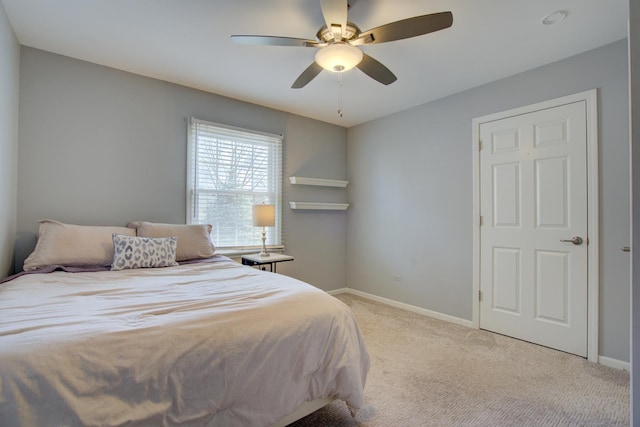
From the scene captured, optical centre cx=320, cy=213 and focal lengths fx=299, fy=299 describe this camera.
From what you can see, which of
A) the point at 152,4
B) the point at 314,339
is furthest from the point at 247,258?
the point at 152,4

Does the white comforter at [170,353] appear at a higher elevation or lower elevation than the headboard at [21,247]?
lower

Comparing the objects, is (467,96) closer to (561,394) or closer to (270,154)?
(270,154)

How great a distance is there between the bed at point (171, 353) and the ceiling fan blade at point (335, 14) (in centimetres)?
156

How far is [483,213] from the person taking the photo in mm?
3107

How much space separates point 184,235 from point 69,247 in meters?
0.80

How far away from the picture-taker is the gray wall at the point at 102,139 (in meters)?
2.48

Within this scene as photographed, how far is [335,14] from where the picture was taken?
170 centimetres

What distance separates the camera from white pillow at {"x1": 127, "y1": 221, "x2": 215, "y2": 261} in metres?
2.60

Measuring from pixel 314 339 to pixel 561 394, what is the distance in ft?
5.83

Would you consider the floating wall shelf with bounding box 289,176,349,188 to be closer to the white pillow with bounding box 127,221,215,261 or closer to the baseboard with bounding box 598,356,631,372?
the white pillow with bounding box 127,221,215,261

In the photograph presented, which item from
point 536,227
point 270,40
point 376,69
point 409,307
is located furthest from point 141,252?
point 536,227

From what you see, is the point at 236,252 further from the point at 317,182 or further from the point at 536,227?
the point at 536,227

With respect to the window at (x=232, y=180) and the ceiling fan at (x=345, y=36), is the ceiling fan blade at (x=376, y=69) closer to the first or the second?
the ceiling fan at (x=345, y=36)

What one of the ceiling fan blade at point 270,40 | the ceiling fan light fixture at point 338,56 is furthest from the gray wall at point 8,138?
the ceiling fan light fixture at point 338,56
